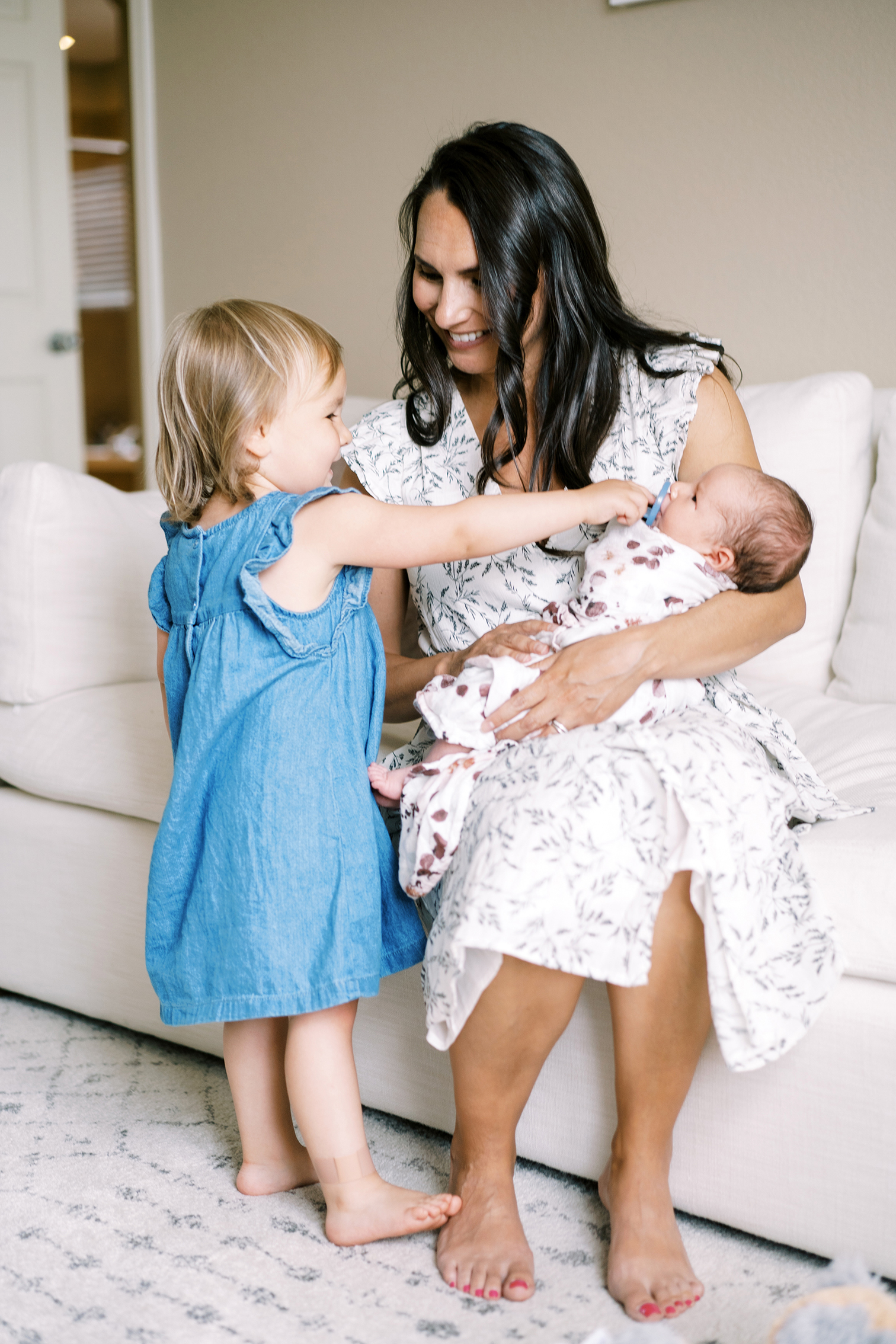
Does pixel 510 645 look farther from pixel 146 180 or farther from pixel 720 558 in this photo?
pixel 146 180

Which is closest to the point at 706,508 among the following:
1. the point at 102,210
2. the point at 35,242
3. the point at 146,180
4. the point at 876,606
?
the point at 876,606

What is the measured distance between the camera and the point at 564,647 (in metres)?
1.27

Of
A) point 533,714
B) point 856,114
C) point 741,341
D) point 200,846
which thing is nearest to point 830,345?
point 741,341

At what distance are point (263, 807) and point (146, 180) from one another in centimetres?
283

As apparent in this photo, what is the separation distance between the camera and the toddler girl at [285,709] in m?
1.16

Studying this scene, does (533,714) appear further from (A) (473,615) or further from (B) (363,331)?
(B) (363,331)

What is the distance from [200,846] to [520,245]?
758 mm

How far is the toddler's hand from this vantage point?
3.95 ft

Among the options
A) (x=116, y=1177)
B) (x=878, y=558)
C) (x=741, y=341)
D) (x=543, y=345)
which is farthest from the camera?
(x=741, y=341)

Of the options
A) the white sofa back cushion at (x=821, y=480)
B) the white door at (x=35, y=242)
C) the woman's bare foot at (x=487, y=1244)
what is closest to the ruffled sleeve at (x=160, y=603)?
the woman's bare foot at (x=487, y=1244)

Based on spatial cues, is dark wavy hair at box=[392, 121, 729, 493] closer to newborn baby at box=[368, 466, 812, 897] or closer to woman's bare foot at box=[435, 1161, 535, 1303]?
newborn baby at box=[368, 466, 812, 897]

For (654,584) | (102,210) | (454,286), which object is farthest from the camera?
(102,210)

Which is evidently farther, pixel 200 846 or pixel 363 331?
pixel 363 331

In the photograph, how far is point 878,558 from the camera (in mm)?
1712
